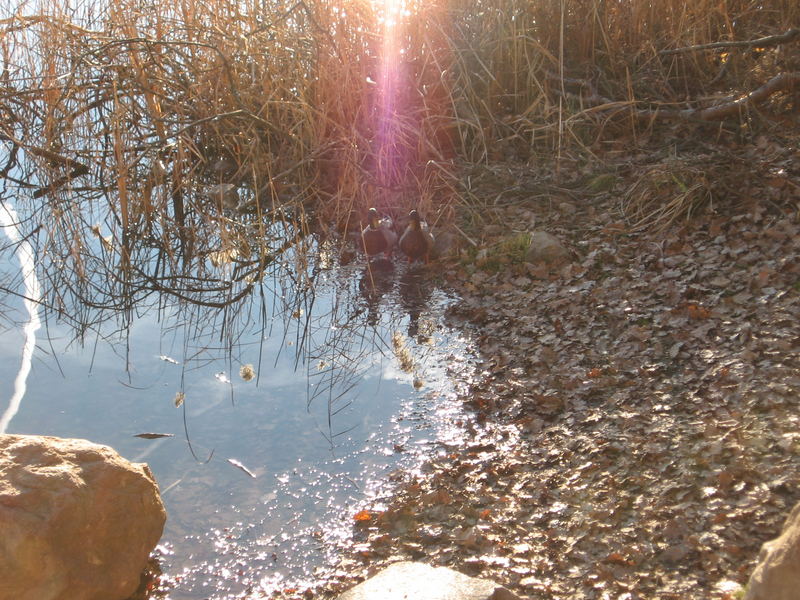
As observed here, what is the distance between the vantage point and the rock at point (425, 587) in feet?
9.45

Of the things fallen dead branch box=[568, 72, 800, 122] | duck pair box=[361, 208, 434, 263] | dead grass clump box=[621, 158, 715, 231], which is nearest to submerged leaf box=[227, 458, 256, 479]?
duck pair box=[361, 208, 434, 263]

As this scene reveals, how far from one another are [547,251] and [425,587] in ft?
13.1

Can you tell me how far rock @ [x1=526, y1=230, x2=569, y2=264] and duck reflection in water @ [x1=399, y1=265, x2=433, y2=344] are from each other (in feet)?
2.96

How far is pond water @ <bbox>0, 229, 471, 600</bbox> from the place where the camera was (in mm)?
3738

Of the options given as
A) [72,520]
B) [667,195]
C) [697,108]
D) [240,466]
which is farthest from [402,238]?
[72,520]

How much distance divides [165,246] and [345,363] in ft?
7.97

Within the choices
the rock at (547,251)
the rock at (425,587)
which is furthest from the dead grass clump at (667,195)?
the rock at (425,587)

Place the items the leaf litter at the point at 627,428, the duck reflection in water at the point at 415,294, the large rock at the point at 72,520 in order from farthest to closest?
1. the duck reflection in water at the point at 415,294
2. the leaf litter at the point at 627,428
3. the large rock at the point at 72,520

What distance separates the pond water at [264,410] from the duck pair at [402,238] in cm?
27

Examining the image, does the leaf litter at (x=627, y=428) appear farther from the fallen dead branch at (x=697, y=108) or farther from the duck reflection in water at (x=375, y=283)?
the fallen dead branch at (x=697, y=108)

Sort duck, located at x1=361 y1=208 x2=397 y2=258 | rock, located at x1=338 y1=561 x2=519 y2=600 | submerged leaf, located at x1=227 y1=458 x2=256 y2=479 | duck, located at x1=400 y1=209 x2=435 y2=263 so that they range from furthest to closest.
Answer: duck, located at x1=361 y1=208 x2=397 y2=258 → duck, located at x1=400 y1=209 x2=435 y2=263 → submerged leaf, located at x1=227 y1=458 x2=256 y2=479 → rock, located at x1=338 y1=561 x2=519 y2=600

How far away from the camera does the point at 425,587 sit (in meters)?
2.95

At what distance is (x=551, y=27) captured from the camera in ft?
28.1

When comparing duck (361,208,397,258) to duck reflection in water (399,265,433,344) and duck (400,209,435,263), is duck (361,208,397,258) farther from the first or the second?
duck reflection in water (399,265,433,344)
